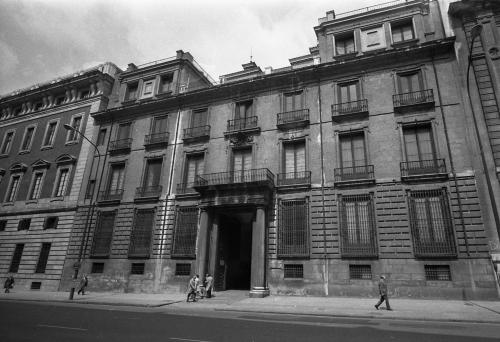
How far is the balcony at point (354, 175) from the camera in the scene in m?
19.8

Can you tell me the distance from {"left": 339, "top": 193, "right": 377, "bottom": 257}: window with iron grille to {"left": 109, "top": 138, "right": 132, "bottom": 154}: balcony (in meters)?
18.8

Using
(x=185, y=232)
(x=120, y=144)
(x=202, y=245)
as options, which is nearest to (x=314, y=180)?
(x=202, y=245)

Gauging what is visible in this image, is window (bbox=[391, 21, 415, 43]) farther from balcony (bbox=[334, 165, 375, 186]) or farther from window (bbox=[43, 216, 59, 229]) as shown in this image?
window (bbox=[43, 216, 59, 229])

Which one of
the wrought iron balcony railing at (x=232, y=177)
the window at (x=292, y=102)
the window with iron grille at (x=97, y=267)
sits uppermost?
the window at (x=292, y=102)

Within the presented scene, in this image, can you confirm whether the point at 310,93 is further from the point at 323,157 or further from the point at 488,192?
the point at 488,192

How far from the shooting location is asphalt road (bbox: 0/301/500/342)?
8.23 m

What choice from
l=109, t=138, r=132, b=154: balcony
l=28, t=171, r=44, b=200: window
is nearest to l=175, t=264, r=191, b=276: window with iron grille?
l=109, t=138, r=132, b=154: balcony

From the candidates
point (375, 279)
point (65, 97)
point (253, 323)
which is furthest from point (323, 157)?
point (65, 97)

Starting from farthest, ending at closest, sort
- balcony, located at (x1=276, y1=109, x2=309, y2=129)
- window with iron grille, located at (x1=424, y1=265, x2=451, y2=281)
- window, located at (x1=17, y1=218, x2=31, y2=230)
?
1. window, located at (x1=17, y1=218, x2=31, y2=230)
2. balcony, located at (x1=276, y1=109, x2=309, y2=129)
3. window with iron grille, located at (x1=424, y1=265, x2=451, y2=281)

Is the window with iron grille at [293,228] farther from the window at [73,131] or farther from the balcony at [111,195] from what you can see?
the window at [73,131]

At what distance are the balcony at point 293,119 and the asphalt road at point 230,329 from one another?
544 inches

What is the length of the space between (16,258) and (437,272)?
33536mm

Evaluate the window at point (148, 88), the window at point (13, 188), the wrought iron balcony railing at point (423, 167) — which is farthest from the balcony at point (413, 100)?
the window at point (13, 188)

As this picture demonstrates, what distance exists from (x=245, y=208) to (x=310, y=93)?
383 inches
